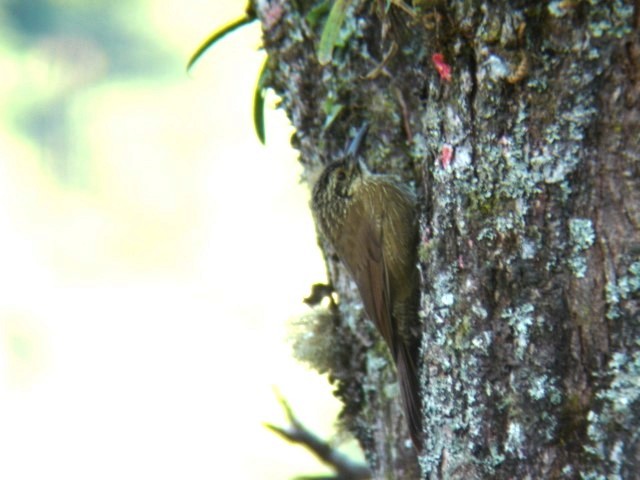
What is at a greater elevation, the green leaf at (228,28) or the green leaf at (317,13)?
the green leaf at (228,28)

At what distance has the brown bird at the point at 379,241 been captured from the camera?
2.86 meters

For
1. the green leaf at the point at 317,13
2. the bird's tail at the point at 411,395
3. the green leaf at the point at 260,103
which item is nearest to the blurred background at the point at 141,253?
the green leaf at the point at 260,103

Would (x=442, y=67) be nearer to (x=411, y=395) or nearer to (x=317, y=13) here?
(x=317, y=13)

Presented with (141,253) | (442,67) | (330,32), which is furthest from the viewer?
(141,253)

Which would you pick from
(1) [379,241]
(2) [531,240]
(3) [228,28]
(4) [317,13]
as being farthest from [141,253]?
(2) [531,240]

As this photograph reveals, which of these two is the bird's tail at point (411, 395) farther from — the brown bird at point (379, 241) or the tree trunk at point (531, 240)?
the tree trunk at point (531, 240)

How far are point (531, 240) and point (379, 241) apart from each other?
1.25 m

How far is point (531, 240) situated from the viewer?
2064 millimetres

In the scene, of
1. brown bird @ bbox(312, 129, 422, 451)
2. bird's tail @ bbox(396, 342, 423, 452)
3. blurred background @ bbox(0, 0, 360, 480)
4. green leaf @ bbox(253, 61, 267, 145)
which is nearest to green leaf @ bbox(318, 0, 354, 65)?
brown bird @ bbox(312, 129, 422, 451)

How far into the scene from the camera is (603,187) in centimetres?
197

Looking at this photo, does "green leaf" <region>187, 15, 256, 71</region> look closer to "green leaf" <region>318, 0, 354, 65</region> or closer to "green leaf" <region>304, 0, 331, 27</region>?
"green leaf" <region>304, 0, 331, 27</region>

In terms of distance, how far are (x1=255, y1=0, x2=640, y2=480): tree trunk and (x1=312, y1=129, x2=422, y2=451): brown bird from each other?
0.47 m

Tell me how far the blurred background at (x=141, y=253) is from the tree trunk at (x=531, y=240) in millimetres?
3700

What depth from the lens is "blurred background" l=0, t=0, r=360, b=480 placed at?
21.0 ft
